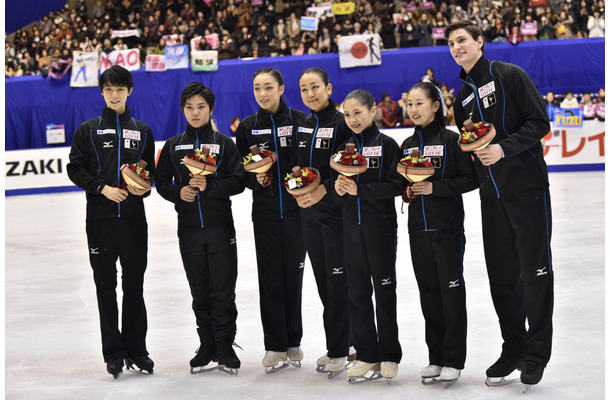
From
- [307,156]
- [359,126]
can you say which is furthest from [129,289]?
[359,126]

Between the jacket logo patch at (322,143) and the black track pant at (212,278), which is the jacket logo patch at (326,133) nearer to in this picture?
the jacket logo patch at (322,143)

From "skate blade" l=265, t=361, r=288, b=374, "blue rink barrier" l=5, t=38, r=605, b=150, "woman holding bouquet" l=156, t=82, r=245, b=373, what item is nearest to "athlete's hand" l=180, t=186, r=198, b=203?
"woman holding bouquet" l=156, t=82, r=245, b=373

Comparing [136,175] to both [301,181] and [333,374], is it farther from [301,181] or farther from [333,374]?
[333,374]

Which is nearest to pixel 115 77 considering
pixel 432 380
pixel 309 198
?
pixel 309 198

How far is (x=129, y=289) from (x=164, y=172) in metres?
0.81

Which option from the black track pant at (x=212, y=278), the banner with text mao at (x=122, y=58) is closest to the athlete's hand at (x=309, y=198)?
the black track pant at (x=212, y=278)

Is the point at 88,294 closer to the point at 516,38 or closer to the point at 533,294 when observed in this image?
the point at 533,294

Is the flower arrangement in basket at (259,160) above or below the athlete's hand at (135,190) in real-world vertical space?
above

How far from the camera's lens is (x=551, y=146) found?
56.4 ft

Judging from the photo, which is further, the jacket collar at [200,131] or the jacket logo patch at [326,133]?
the jacket collar at [200,131]

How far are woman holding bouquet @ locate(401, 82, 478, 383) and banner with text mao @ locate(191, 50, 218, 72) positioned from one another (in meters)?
18.0

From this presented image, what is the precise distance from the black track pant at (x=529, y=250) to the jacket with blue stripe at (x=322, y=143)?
1.00m

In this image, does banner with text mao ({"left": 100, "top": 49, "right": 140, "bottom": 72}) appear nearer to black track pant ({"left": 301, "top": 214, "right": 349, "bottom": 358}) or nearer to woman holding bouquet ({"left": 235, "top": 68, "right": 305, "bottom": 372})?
woman holding bouquet ({"left": 235, "top": 68, "right": 305, "bottom": 372})

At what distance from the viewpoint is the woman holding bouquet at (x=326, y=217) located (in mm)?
5020
